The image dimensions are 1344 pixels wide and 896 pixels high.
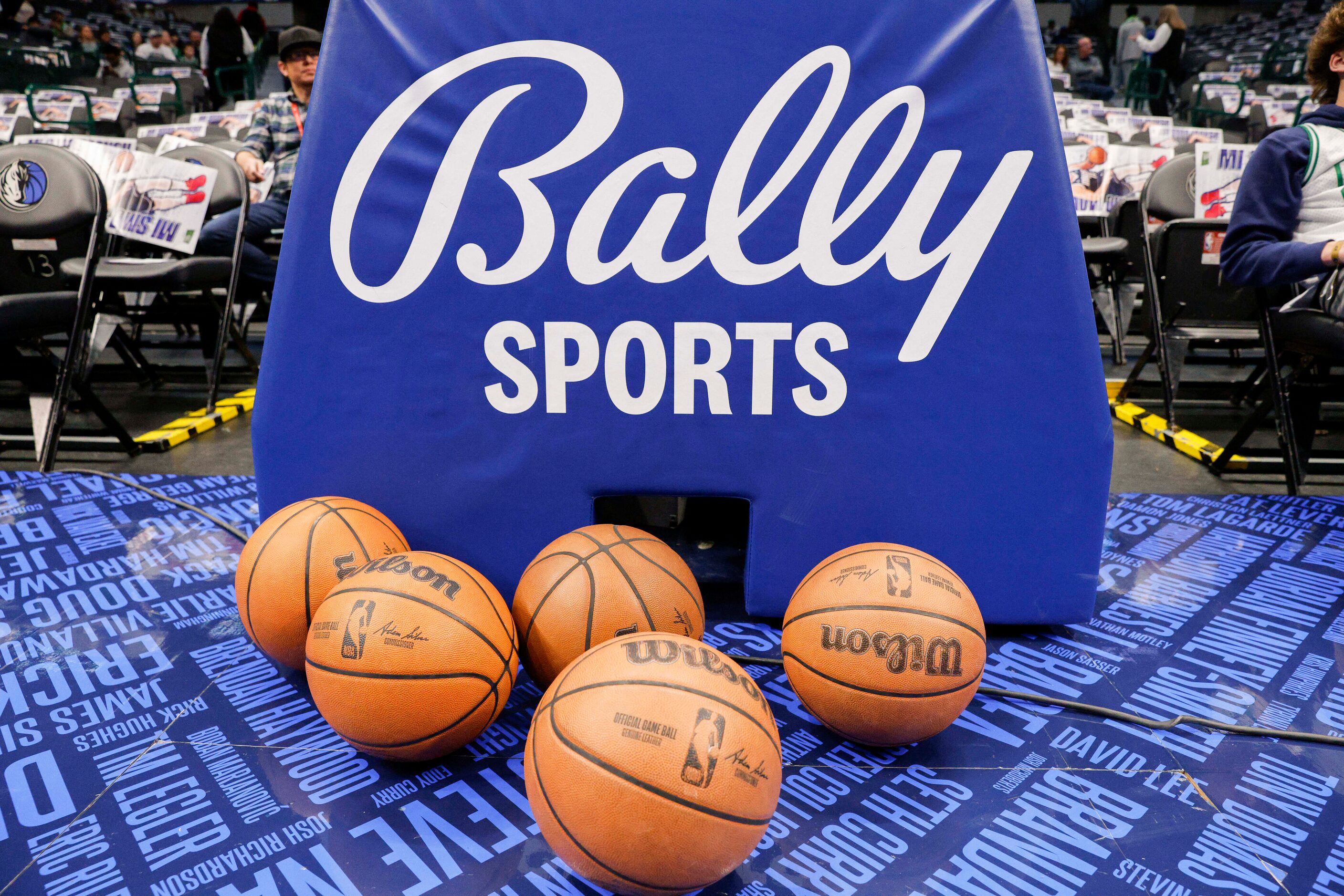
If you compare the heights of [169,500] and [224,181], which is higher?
[224,181]

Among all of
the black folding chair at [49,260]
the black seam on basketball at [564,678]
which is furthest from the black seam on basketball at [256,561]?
the black folding chair at [49,260]

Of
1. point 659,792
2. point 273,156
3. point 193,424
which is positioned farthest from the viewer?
point 273,156

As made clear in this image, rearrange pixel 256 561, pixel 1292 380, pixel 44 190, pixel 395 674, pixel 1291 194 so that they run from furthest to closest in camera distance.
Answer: pixel 44 190 < pixel 1292 380 < pixel 1291 194 < pixel 256 561 < pixel 395 674

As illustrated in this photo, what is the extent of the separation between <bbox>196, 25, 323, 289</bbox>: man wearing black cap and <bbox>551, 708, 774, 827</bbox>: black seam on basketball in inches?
175

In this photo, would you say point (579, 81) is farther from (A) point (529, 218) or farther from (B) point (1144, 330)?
(B) point (1144, 330)

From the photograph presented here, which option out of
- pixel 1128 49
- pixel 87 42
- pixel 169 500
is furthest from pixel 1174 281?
pixel 87 42

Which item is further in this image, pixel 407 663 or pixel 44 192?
pixel 44 192

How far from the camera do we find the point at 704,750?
1455 mm

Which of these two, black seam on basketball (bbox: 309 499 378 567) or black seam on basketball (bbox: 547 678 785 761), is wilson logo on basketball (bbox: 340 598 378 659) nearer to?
black seam on basketball (bbox: 309 499 378 567)

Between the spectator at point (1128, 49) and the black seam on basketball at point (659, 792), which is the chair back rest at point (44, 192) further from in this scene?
the spectator at point (1128, 49)

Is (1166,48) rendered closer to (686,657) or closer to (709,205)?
(709,205)

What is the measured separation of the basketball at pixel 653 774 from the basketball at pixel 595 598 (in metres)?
0.39

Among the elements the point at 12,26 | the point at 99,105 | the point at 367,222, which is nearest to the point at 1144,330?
the point at 367,222

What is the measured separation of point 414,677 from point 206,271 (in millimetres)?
3785
